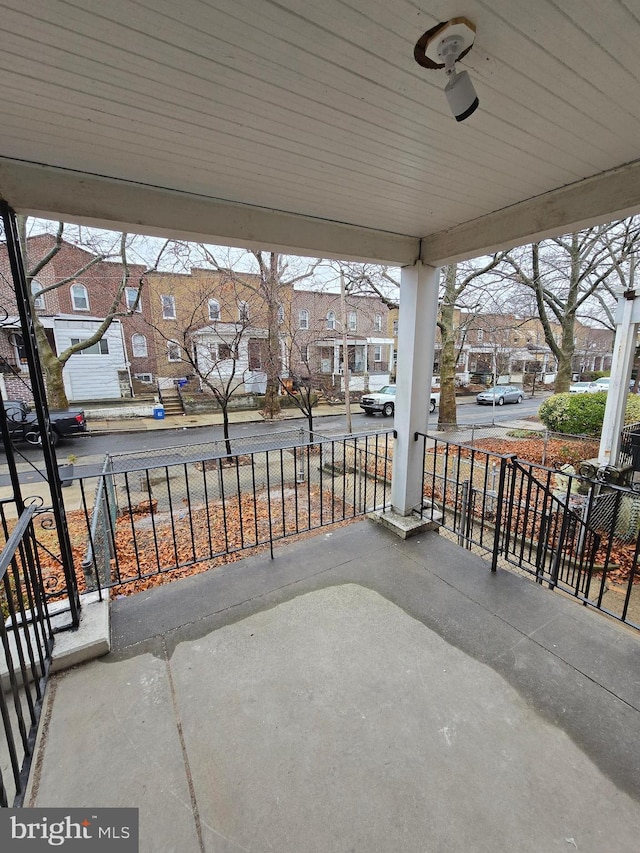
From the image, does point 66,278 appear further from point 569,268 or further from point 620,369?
point 569,268

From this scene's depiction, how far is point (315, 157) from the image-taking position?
6.09 feet

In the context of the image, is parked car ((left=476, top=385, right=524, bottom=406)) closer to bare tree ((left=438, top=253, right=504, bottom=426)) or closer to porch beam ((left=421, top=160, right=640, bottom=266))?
bare tree ((left=438, top=253, right=504, bottom=426))

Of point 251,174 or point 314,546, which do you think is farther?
point 314,546

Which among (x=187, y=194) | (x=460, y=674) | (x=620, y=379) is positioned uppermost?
(x=187, y=194)

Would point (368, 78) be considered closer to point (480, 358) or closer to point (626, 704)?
point (626, 704)

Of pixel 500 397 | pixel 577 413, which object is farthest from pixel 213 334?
pixel 500 397

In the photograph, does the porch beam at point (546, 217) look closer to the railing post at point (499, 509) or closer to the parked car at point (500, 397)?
the railing post at point (499, 509)

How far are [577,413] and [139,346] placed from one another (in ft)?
54.6

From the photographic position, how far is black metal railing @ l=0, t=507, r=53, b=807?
122 cm

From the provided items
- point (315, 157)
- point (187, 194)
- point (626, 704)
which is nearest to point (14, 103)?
point (187, 194)

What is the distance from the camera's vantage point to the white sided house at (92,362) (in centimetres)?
1454

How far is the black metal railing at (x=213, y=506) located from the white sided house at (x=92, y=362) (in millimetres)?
8808

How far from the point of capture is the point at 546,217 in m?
2.35

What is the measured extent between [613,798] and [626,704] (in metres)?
0.52
